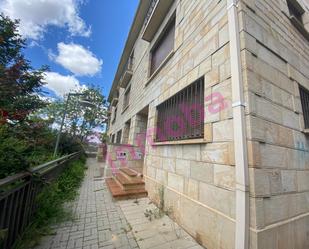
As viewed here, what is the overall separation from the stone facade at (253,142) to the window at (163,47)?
1.65m

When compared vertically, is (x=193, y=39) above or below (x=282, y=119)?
above

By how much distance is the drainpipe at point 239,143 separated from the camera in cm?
148

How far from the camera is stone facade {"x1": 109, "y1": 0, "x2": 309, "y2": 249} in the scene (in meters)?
1.64

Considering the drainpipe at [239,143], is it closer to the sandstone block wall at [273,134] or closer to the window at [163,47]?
the sandstone block wall at [273,134]

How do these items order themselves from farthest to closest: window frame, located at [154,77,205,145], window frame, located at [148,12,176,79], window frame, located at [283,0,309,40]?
window frame, located at [148,12,176,79], window frame, located at [283,0,309,40], window frame, located at [154,77,205,145]

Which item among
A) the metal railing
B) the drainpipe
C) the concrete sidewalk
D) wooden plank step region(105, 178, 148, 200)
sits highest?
the drainpipe


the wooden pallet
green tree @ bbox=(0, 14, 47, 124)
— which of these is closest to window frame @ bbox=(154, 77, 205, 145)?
the wooden pallet

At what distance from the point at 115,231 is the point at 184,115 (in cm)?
240

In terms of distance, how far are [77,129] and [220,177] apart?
2161cm

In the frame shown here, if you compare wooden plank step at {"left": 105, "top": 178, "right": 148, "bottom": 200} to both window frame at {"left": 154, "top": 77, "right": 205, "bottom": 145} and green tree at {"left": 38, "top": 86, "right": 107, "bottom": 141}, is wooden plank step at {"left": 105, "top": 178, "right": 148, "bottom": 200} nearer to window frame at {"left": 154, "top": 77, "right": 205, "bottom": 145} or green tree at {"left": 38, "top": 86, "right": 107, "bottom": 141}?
window frame at {"left": 154, "top": 77, "right": 205, "bottom": 145}

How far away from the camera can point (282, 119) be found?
204cm

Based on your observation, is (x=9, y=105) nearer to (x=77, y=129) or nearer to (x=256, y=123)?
(x=256, y=123)

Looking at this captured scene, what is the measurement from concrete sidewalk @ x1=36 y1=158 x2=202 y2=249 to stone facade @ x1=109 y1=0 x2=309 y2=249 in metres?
0.32

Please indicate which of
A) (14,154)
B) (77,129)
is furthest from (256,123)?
(77,129)
